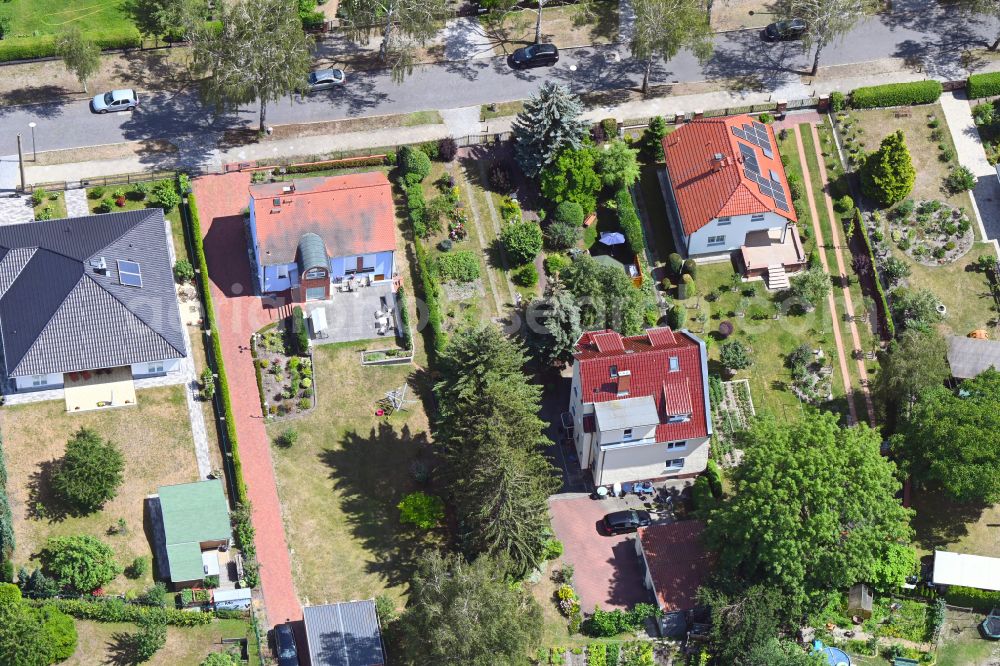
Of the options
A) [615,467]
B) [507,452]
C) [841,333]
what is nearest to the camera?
[507,452]

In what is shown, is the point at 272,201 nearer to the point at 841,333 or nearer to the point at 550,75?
the point at 550,75

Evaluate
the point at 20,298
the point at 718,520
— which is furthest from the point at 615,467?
the point at 20,298

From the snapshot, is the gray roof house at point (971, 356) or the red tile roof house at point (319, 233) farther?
the gray roof house at point (971, 356)

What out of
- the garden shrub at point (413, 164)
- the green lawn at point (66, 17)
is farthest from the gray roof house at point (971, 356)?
the green lawn at point (66, 17)

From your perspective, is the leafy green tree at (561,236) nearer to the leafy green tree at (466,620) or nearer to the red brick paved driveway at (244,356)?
the red brick paved driveway at (244,356)

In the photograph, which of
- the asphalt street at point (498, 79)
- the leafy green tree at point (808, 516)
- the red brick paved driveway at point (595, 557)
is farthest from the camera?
the asphalt street at point (498, 79)

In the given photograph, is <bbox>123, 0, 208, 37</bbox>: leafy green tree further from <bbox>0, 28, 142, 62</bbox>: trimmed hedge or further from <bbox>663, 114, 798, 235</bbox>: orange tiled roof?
<bbox>663, 114, 798, 235</bbox>: orange tiled roof
